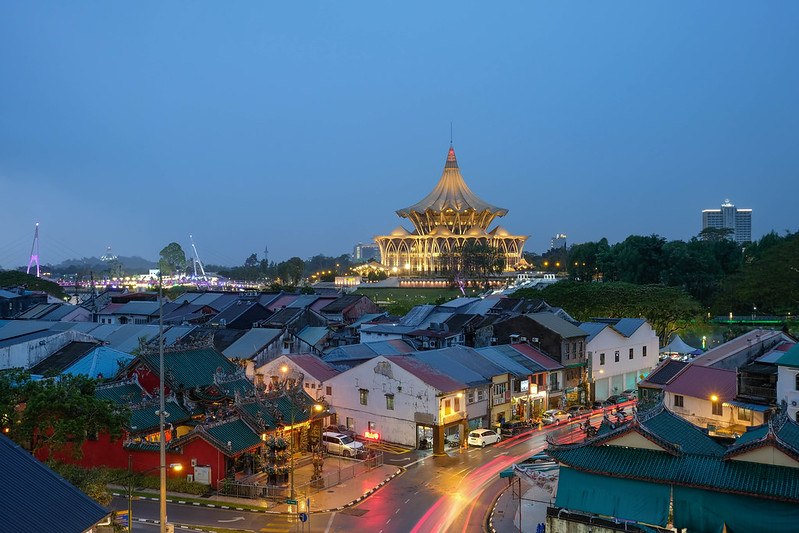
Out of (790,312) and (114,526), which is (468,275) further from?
(114,526)

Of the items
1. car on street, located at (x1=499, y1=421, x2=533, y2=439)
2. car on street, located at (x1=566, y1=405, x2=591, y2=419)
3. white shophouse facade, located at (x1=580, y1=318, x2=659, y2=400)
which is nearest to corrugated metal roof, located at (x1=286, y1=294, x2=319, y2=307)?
white shophouse facade, located at (x1=580, y1=318, x2=659, y2=400)

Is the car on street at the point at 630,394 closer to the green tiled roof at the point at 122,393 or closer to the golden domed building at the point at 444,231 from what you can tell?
the green tiled roof at the point at 122,393

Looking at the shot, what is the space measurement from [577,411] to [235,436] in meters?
22.5

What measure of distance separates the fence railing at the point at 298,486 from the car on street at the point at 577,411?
50.5ft

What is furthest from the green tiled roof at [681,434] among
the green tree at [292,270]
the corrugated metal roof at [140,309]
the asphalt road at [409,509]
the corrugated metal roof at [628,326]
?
the green tree at [292,270]

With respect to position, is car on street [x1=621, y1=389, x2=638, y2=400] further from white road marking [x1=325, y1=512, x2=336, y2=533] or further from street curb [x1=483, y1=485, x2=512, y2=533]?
white road marking [x1=325, y1=512, x2=336, y2=533]

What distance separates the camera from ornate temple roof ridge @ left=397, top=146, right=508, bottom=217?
14100 cm

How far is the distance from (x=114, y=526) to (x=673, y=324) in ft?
171

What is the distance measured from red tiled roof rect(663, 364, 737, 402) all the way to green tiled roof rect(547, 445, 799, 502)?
14.2 m

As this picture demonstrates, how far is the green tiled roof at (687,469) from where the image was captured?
55.6ft

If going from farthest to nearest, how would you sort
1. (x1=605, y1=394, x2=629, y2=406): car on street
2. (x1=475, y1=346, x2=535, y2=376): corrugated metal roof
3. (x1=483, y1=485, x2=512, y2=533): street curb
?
(x1=605, y1=394, x2=629, y2=406): car on street → (x1=475, y1=346, x2=535, y2=376): corrugated metal roof → (x1=483, y1=485, x2=512, y2=533): street curb

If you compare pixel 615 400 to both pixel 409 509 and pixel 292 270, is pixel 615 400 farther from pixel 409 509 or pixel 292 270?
pixel 292 270

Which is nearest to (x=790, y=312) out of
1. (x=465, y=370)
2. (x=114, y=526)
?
(x=465, y=370)

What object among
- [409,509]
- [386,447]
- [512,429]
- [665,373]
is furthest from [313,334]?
[409,509]
